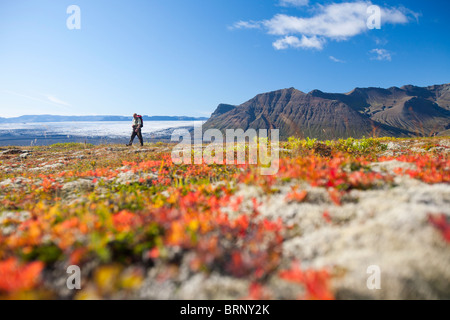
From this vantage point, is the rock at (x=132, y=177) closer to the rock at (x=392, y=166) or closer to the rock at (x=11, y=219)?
the rock at (x=11, y=219)

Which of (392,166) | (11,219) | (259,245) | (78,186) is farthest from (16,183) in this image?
(392,166)

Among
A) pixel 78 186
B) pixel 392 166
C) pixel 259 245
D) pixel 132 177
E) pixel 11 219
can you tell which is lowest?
pixel 11 219

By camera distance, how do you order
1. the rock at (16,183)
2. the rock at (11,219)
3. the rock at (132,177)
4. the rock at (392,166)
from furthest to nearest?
the rock at (16,183), the rock at (132,177), the rock at (392,166), the rock at (11,219)

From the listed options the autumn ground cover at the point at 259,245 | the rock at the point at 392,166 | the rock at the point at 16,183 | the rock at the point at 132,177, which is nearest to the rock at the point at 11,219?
the autumn ground cover at the point at 259,245

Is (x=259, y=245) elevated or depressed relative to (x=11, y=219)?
elevated

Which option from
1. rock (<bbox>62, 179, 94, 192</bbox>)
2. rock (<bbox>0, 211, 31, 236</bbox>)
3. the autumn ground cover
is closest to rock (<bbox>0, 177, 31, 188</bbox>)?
rock (<bbox>62, 179, 94, 192</bbox>)

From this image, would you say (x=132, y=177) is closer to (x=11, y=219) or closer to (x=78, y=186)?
(x=78, y=186)

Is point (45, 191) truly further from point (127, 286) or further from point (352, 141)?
point (352, 141)

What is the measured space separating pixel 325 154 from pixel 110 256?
39.1 feet

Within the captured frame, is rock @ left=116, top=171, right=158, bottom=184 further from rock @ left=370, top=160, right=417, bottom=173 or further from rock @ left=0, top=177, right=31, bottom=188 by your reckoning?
rock @ left=370, top=160, right=417, bottom=173

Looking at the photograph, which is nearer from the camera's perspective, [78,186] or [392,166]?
[392,166]

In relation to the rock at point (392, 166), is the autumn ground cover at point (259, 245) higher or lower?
lower

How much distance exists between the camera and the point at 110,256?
3.44 meters
